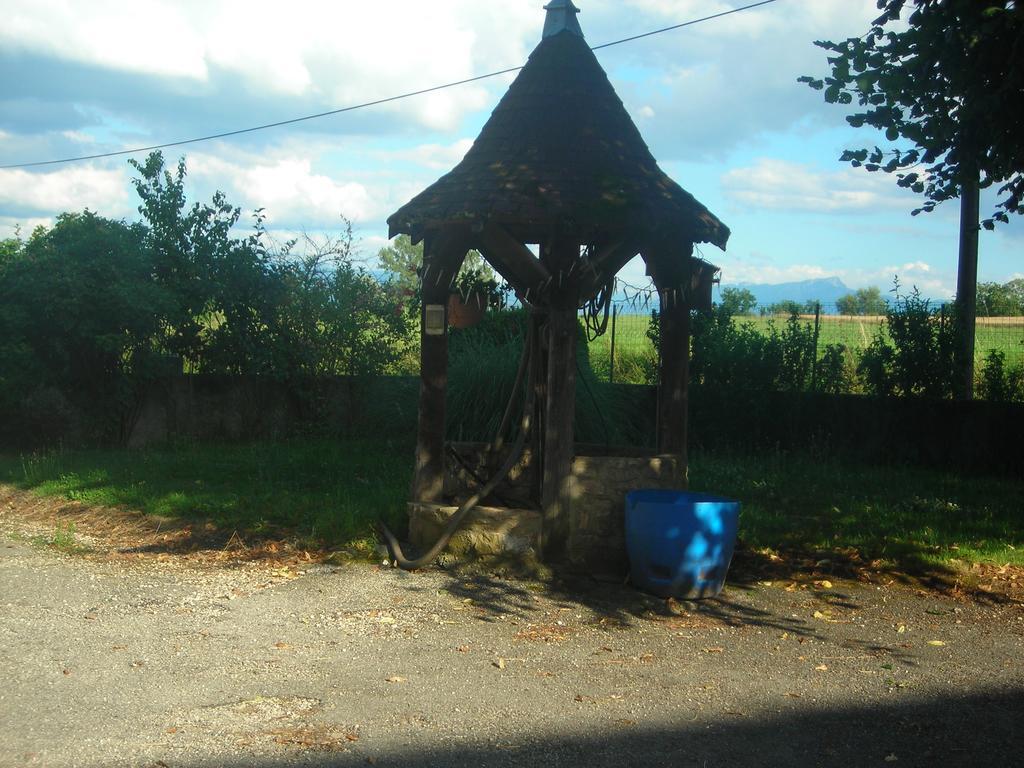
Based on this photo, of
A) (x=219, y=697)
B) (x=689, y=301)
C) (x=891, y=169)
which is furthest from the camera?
(x=689, y=301)

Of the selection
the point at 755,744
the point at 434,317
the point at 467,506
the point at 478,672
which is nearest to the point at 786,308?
the point at 434,317

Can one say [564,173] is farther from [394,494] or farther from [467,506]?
[394,494]

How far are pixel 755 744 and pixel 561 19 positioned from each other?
21.1 feet

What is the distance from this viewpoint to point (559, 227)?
782 cm

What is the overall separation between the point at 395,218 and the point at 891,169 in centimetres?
380

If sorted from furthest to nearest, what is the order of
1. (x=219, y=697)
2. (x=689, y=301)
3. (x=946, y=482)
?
(x=946, y=482)
(x=689, y=301)
(x=219, y=697)

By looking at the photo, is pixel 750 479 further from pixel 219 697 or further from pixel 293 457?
pixel 219 697

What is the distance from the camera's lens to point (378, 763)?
14.4 feet

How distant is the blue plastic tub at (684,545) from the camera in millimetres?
7008

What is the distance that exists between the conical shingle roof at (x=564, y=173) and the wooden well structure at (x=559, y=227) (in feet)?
0.04

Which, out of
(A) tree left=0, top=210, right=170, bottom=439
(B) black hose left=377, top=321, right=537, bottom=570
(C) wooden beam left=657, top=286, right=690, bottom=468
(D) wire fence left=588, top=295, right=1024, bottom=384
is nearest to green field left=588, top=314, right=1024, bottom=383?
(D) wire fence left=588, top=295, right=1024, bottom=384

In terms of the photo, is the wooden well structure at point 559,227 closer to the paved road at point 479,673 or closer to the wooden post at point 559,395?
the wooden post at point 559,395

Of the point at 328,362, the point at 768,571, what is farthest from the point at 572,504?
the point at 328,362

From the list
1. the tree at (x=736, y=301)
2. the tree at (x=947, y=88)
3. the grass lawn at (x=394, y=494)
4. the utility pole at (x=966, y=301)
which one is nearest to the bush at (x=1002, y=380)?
the utility pole at (x=966, y=301)
